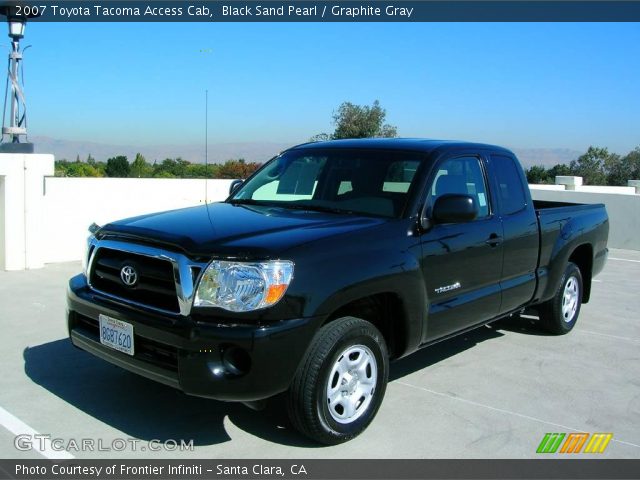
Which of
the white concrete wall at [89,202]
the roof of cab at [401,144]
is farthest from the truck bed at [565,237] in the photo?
the white concrete wall at [89,202]

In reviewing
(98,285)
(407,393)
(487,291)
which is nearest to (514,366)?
(487,291)

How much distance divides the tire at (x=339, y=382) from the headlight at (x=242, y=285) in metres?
0.40

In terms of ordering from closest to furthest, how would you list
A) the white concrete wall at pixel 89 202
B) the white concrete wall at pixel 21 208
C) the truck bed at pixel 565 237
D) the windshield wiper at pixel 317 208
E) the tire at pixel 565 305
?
the windshield wiper at pixel 317 208, the truck bed at pixel 565 237, the tire at pixel 565 305, the white concrete wall at pixel 21 208, the white concrete wall at pixel 89 202

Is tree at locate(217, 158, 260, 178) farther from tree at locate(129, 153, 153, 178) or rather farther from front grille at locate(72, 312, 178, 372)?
front grille at locate(72, 312, 178, 372)

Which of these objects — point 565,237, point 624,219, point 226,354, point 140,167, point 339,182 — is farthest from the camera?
point 140,167

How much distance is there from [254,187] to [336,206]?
103 centimetres

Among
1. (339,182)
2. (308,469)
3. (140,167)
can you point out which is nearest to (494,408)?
(308,469)

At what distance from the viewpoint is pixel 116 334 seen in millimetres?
3898

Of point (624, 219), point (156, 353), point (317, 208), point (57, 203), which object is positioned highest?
point (317, 208)

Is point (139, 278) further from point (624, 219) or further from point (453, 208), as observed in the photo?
point (624, 219)

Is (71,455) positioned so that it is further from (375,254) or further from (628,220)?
(628,220)

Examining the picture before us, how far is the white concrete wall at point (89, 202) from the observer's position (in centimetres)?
1025

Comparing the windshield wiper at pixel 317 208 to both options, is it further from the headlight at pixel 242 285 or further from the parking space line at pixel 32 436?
the parking space line at pixel 32 436

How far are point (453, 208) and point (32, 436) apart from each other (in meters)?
3.04
